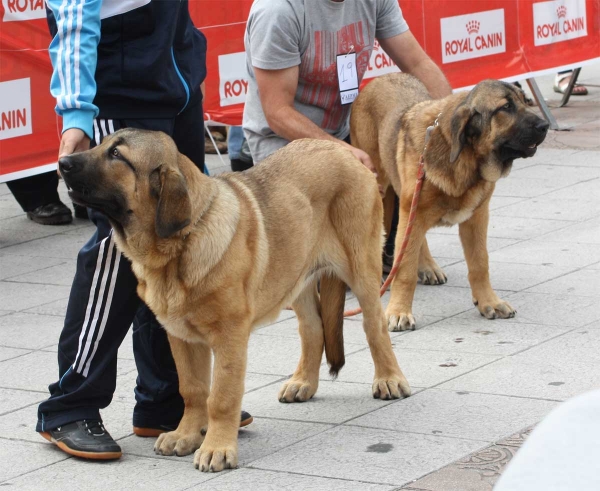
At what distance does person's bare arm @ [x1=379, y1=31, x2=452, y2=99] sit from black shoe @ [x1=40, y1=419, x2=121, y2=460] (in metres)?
3.16

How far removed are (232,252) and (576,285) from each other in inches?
127

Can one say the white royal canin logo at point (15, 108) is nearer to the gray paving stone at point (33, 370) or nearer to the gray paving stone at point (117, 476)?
the gray paving stone at point (33, 370)

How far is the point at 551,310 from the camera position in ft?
19.8

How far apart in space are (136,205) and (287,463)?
1170 millimetres

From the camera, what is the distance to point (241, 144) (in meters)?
8.88

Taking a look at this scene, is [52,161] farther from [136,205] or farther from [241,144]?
[136,205]

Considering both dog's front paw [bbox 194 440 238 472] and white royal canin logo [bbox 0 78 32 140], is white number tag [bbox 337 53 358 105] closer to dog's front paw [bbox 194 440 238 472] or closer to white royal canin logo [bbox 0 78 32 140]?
dog's front paw [bbox 194 440 238 472]

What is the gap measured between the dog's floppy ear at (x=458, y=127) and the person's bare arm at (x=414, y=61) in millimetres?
673

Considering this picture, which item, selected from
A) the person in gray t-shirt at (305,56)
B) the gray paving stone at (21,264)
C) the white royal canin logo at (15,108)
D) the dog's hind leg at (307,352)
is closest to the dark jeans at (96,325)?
the dog's hind leg at (307,352)

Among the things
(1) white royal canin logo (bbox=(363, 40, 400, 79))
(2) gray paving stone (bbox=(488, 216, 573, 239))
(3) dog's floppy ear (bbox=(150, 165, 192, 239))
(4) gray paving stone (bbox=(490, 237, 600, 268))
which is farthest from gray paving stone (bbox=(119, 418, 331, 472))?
(1) white royal canin logo (bbox=(363, 40, 400, 79))

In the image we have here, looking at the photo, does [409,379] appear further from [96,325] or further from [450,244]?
[450,244]

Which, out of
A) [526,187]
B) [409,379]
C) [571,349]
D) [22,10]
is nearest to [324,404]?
[409,379]

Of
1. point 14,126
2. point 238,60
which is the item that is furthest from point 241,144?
point 14,126

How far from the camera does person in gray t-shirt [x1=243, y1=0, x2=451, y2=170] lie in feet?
18.6
